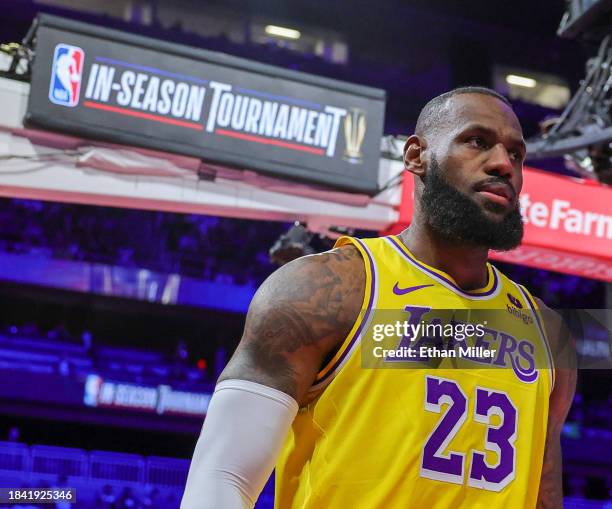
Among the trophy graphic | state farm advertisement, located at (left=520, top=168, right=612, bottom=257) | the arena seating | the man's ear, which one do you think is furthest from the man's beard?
the arena seating

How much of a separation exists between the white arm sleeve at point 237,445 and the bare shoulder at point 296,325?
35 mm

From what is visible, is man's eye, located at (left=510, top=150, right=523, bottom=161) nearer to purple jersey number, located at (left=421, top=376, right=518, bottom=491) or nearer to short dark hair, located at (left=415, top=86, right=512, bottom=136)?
short dark hair, located at (left=415, top=86, right=512, bottom=136)

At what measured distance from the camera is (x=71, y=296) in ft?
41.7

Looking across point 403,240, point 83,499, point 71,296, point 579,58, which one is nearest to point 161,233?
point 71,296

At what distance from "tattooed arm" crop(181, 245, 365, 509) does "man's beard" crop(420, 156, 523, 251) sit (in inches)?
9.4

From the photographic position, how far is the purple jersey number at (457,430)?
1608 mm

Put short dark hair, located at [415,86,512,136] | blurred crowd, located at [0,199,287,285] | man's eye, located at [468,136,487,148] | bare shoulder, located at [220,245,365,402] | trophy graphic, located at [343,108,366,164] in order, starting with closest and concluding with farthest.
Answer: bare shoulder, located at [220,245,365,402]
man's eye, located at [468,136,487,148]
short dark hair, located at [415,86,512,136]
trophy graphic, located at [343,108,366,164]
blurred crowd, located at [0,199,287,285]

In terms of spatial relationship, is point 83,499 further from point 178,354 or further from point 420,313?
point 420,313

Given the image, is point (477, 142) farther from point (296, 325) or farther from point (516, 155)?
point (296, 325)

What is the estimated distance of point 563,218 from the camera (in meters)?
5.53

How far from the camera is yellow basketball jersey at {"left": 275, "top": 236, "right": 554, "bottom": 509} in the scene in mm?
1589

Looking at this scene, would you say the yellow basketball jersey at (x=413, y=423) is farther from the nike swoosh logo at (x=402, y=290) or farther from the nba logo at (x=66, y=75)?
the nba logo at (x=66, y=75)

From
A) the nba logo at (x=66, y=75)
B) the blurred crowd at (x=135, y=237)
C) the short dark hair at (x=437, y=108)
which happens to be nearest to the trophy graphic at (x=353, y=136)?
the nba logo at (x=66, y=75)

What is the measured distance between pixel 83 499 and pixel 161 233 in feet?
12.8
